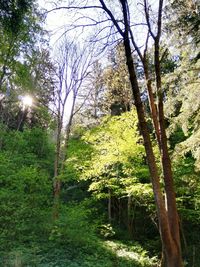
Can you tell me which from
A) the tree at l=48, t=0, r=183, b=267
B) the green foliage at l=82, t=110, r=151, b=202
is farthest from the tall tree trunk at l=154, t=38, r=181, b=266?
the green foliage at l=82, t=110, r=151, b=202

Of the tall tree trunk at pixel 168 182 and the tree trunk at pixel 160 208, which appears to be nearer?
the tree trunk at pixel 160 208

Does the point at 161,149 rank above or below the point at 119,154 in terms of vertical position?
below

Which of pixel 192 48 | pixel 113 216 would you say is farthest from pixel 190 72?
pixel 113 216

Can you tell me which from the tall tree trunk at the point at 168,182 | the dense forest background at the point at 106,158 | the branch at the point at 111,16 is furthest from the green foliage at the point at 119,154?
the branch at the point at 111,16

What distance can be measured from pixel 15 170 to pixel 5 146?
4.88 m

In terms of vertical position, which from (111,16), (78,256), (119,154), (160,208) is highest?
(111,16)

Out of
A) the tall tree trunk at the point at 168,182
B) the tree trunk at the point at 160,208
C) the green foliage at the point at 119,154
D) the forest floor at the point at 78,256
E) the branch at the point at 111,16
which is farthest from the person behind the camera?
the green foliage at the point at 119,154

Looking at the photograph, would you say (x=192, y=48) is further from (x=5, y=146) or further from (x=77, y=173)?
(x=5, y=146)

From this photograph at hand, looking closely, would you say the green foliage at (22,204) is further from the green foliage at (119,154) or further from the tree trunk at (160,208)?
the tree trunk at (160,208)

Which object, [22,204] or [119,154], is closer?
[119,154]

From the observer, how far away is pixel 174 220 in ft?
17.3

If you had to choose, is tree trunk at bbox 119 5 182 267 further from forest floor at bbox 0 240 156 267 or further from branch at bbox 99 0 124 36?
forest floor at bbox 0 240 156 267

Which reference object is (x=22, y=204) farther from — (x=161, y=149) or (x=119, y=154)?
(x=161, y=149)

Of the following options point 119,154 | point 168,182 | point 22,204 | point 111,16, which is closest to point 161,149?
point 168,182
